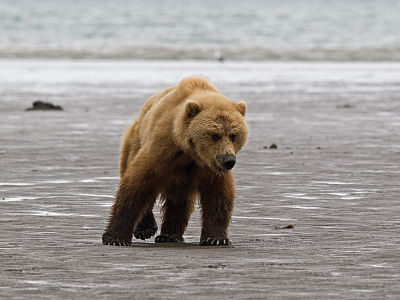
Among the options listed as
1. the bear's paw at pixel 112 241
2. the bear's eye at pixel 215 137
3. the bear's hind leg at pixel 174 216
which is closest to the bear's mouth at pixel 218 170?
the bear's eye at pixel 215 137

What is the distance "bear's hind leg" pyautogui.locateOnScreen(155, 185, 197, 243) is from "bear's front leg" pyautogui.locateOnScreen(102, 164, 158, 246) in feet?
0.85

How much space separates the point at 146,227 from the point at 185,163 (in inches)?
47.2

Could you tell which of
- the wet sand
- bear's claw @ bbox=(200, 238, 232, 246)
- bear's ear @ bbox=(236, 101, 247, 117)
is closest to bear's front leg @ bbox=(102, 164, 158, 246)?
the wet sand

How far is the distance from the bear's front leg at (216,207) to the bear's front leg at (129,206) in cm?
39

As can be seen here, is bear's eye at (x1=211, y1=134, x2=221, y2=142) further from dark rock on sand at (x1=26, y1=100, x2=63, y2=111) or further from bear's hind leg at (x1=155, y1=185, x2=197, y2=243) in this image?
dark rock on sand at (x1=26, y1=100, x2=63, y2=111)

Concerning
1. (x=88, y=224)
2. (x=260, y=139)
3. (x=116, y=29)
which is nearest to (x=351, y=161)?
(x=260, y=139)

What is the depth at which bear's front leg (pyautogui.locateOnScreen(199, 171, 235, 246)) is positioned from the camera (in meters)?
8.73

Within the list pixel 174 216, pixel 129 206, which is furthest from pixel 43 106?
pixel 129 206

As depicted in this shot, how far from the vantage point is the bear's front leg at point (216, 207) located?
28.6 feet

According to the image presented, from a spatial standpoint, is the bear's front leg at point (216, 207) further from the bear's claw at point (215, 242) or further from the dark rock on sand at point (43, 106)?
the dark rock on sand at point (43, 106)

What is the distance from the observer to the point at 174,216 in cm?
923

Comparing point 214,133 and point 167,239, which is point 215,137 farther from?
point 167,239

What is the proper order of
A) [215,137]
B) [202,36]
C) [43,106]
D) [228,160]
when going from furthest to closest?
[202,36]
[43,106]
[215,137]
[228,160]

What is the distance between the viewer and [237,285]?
6844 millimetres
